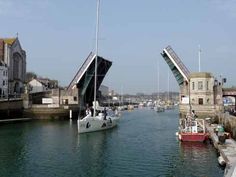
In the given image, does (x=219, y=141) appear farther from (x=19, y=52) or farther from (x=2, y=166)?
(x=19, y=52)

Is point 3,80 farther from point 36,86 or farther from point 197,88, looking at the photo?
point 197,88

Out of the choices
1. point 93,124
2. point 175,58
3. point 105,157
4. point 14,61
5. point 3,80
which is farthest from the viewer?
point 14,61

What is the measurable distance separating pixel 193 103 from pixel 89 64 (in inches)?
657

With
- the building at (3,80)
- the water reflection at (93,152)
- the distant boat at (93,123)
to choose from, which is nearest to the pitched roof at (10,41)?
the building at (3,80)

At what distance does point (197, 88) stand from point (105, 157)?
36649mm

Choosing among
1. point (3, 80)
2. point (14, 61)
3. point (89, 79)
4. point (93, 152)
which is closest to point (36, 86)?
point (14, 61)

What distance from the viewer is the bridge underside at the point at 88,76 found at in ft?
180

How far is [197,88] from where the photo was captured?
57.6 meters

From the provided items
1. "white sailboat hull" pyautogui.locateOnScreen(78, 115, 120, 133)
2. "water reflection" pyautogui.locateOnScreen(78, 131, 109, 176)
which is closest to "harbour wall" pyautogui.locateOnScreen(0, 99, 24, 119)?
"white sailboat hull" pyautogui.locateOnScreen(78, 115, 120, 133)

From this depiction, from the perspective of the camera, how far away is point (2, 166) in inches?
804

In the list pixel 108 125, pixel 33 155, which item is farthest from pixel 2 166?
pixel 108 125

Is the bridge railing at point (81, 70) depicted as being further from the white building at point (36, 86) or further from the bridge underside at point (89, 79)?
the white building at point (36, 86)

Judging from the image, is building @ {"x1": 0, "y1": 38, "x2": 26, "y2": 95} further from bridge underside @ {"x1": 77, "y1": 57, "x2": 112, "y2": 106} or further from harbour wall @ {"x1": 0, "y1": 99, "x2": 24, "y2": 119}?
bridge underside @ {"x1": 77, "y1": 57, "x2": 112, "y2": 106}

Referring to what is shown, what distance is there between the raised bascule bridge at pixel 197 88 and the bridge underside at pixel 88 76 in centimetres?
966
